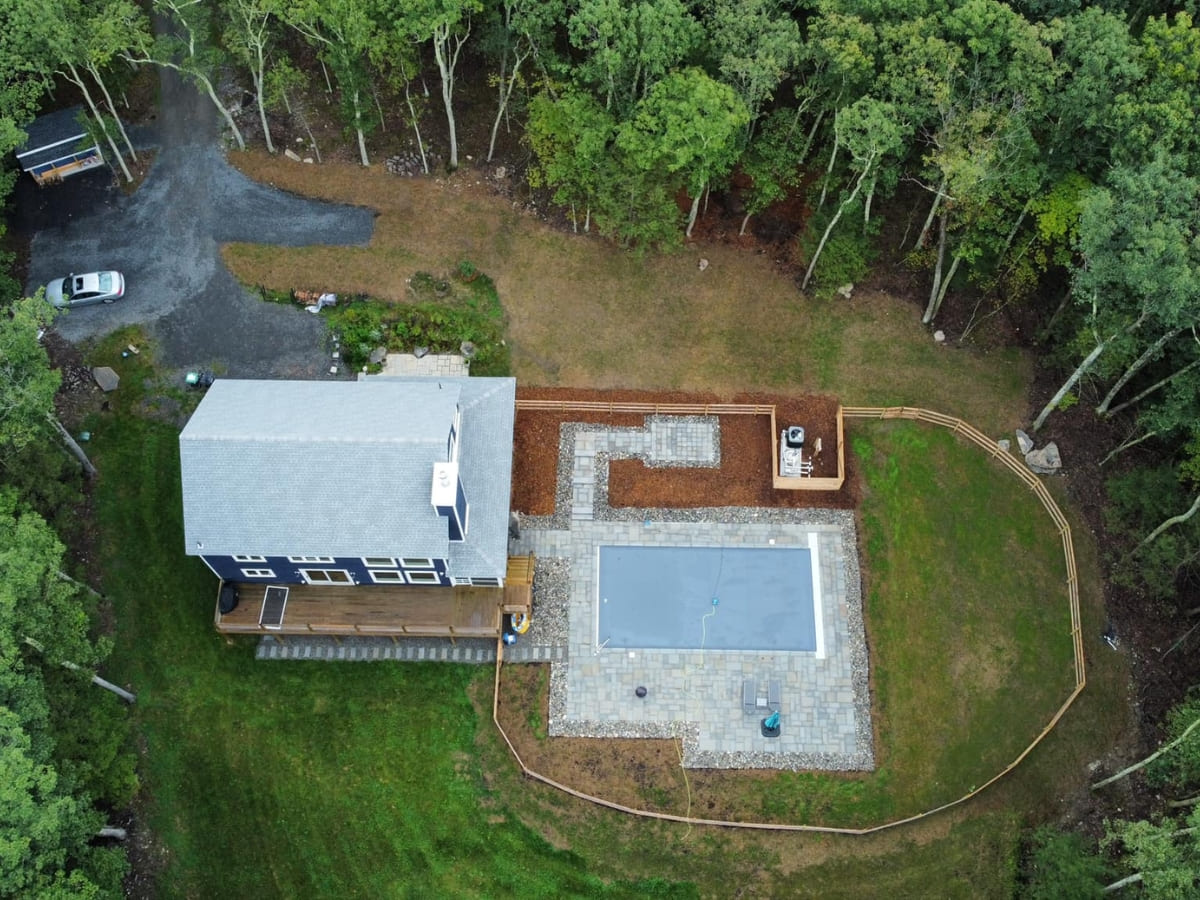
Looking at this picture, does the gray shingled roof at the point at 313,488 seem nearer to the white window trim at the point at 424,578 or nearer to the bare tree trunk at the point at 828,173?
the white window trim at the point at 424,578

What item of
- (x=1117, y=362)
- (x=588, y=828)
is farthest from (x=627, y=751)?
(x=1117, y=362)

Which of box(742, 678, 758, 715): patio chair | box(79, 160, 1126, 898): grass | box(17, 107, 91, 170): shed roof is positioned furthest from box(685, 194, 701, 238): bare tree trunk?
box(17, 107, 91, 170): shed roof

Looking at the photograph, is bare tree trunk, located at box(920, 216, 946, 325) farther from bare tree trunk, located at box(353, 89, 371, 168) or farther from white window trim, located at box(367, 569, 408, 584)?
bare tree trunk, located at box(353, 89, 371, 168)

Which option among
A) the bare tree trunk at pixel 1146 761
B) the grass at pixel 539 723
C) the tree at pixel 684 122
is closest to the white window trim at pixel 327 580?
the grass at pixel 539 723

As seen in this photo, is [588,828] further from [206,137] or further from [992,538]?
[206,137]

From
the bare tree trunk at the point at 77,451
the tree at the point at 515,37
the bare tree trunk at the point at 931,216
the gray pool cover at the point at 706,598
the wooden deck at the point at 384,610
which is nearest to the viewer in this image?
the wooden deck at the point at 384,610

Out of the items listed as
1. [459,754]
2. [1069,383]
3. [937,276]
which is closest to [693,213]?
[937,276]

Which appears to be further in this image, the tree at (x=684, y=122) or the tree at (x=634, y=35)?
the tree at (x=684, y=122)
